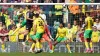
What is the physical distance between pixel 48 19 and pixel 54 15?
0.22m

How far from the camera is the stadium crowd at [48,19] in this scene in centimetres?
1139

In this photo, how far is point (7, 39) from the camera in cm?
1146

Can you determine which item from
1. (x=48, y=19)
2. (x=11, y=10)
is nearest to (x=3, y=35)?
(x=11, y=10)

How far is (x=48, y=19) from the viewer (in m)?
11.5

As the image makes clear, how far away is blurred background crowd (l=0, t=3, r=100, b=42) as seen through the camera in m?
11.4

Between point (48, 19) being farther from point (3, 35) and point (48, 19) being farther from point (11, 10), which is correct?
point (3, 35)

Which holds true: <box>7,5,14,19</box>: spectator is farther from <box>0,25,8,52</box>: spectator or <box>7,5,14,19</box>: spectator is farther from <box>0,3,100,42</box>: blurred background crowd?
<box>0,25,8,52</box>: spectator

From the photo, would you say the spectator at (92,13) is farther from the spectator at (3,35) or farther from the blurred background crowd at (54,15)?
the spectator at (3,35)

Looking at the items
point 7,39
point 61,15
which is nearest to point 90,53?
point 61,15

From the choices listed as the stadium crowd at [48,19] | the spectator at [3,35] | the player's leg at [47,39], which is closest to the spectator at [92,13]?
the stadium crowd at [48,19]

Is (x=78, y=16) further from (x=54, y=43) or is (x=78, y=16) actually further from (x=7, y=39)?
(x=7, y=39)

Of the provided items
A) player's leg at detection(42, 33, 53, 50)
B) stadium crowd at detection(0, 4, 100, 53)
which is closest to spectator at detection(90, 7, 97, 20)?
stadium crowd at detection(0, 4, 100, 53)

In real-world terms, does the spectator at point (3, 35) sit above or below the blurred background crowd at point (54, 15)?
below

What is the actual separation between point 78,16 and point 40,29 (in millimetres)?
1295
